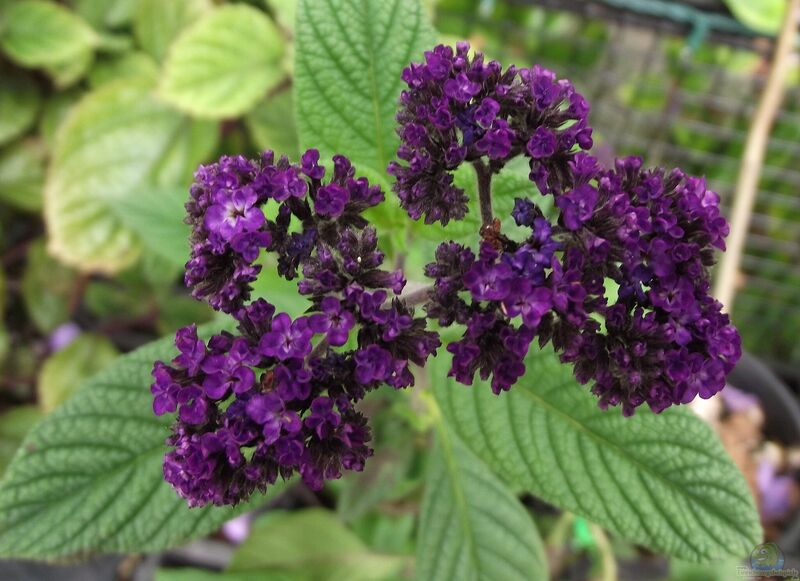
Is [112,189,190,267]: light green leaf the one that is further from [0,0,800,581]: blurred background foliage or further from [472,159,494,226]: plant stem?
[472,159,494,226]: plant stem

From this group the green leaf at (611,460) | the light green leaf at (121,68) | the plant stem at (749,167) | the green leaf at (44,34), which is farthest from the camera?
the light green leaf at (121,68)

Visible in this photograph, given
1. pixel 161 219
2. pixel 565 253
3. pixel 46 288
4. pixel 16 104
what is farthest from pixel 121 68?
pixel 565 253

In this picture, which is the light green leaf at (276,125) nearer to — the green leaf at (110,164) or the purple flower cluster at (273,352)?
the green leaf at (110,164)

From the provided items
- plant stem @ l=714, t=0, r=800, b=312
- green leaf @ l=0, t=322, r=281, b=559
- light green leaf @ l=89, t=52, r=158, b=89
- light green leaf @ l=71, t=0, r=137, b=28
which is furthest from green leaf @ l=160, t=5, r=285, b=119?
plant stem @ l=714, t=0, r=800, b=312

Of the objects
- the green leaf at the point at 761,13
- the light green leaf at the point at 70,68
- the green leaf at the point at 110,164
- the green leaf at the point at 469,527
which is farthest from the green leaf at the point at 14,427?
the green leaf at the point at 761,13

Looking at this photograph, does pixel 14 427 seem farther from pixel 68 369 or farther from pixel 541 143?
pixel 541 143

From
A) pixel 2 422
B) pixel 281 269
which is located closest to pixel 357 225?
pixel 281 269
